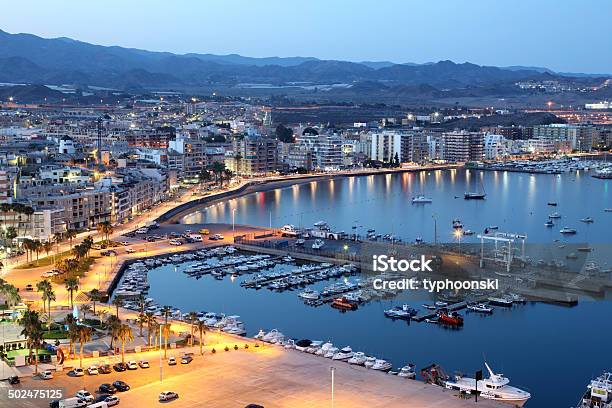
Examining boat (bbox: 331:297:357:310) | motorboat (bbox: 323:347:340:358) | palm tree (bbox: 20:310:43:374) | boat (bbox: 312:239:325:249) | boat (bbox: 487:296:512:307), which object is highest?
palm tree (bbox: 20:310:43:374)

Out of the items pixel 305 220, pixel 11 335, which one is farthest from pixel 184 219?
pixel 11 335

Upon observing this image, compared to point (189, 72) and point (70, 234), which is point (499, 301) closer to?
point (70, 234)

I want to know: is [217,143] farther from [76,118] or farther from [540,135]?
[540,135]

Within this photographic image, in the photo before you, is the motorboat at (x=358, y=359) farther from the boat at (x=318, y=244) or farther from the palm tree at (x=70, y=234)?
the palm tree at (x=70, y=234)

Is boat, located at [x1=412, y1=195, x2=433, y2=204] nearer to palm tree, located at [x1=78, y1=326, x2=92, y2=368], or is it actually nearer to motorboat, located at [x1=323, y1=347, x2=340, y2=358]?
motorboat, located at [x1=323, y1=347, x2=340, y2=358]

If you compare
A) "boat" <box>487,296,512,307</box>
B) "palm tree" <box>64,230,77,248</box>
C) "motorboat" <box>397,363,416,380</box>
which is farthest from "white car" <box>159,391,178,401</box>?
"palm tree" <box>64,230,77,248</box>

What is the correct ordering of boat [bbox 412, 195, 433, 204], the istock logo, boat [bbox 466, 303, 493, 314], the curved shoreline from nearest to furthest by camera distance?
boat [bbox 466, 303, 493, 314], the istock logo, the curved shoreline, boat [bbox 412, 195, 433, 204]

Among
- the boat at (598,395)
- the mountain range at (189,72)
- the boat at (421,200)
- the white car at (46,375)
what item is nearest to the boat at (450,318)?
the boat at (598,395)
